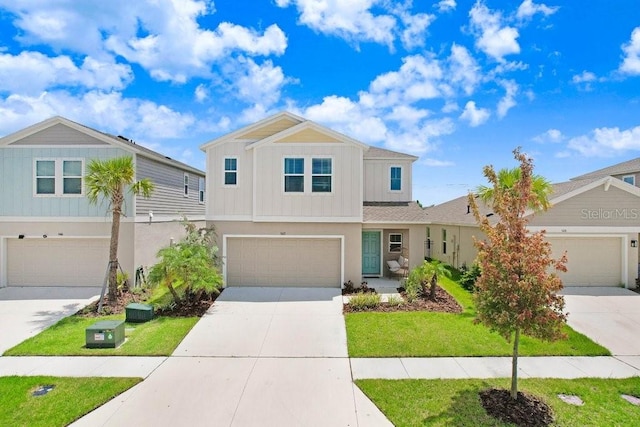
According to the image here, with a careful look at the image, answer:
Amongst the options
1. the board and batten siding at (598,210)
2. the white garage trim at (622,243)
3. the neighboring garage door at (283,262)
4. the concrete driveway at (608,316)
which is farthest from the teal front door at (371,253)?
the concrete driveway at (608,316)

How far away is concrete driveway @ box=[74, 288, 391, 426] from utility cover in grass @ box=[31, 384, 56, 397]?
4.84 feet

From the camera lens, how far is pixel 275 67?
15195 millimetres

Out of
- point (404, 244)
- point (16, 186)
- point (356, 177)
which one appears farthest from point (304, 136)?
point (16, 186)

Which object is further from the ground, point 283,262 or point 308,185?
point 308,185

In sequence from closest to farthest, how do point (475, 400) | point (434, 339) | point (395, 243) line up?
point (475, 400) < point (434, 339) < point (395, 243)

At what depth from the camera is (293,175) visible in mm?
13648

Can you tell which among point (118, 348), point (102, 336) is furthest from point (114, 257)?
point (118, 348)

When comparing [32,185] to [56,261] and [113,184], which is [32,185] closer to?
[56,261]

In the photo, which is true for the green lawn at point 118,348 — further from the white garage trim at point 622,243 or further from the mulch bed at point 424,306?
the white garage trim at point 622,243

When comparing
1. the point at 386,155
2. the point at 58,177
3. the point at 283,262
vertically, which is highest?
the point at 386,155

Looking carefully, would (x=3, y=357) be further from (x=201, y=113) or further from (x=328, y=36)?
(x=328, y=36)

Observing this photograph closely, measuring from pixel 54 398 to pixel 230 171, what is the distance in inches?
377

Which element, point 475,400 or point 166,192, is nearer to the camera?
point 475,400

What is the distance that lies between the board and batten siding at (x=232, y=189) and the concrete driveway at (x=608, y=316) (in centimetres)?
1207
